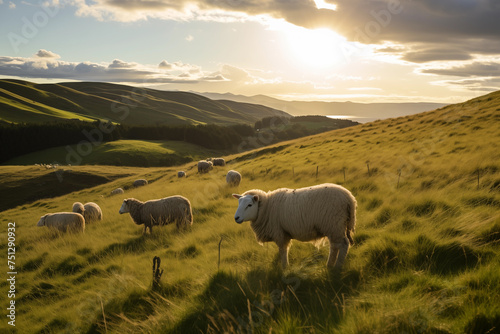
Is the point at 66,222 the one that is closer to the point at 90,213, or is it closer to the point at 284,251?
the point at 90,213

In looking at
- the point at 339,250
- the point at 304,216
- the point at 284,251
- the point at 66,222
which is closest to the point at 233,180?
the point at 66,222

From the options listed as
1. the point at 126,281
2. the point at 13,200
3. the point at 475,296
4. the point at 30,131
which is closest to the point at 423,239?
the point at 475,296

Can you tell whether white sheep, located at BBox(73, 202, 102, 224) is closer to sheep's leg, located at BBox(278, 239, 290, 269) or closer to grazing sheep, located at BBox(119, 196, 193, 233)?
grazing sheep, located at BBox(119, 196, 193, 233)

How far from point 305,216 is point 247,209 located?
1.33m

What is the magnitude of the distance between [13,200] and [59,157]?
32113 mm

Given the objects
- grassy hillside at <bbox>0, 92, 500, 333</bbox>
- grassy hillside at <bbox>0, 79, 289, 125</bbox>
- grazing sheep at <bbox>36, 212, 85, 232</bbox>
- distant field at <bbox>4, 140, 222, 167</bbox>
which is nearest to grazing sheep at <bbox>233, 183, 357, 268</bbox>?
grassy hillside at <bbox>0, 92, 500, 333</bbox>

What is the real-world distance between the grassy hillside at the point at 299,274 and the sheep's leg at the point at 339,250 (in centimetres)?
16

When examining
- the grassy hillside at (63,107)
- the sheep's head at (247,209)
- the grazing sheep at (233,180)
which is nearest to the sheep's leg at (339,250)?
the sheep's head at (247,209)

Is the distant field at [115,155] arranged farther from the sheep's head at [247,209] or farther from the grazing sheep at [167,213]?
the sheep's head at [247,209]

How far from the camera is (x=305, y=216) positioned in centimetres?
641

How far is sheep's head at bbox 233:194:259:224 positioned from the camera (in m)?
6.85

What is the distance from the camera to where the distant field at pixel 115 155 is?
6059 centimetres

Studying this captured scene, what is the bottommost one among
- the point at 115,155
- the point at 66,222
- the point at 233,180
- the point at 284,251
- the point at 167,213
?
the point at 115,155

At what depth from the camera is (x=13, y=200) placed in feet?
121
